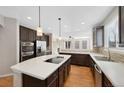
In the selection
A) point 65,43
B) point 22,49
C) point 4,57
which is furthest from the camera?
point 65,43

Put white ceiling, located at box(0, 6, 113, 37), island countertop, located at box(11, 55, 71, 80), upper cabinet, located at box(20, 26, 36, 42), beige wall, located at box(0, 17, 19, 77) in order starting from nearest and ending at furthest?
island countertop, located at box(11, 55, 71, 80) → white ceiling, located at box(0, 6, 113, 37) → beige wall, located at box(0, 17, 19, 77) → upper cabinet, located at box(20, 26, 36, 42)

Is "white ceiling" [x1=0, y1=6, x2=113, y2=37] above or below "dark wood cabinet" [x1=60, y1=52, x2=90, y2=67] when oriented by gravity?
above

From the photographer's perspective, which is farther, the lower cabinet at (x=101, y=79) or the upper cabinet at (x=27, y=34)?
the upper cabinet at (x=27, y=34)

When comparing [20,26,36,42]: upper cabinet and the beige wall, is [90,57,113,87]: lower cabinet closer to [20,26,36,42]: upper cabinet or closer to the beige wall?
the beige wall

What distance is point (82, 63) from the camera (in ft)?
20.5

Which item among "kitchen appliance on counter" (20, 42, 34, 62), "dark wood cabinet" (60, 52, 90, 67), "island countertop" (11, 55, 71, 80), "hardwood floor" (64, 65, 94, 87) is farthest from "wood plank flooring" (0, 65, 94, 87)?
"dark wood cabinet" (60, 52, 90, 67)

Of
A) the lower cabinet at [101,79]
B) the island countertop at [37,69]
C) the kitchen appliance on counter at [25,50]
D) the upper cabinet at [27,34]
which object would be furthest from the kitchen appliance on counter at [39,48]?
the lower cabinet at [101,79]

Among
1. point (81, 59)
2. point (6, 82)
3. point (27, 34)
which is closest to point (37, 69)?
point (6, 82)

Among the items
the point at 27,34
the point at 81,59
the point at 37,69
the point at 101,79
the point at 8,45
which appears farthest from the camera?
the point at 81,59

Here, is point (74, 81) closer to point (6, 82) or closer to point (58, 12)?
point (6, 82)

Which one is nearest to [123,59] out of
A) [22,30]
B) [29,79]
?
[29,79]

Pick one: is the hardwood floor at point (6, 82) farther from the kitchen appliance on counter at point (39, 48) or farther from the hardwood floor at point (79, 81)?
the kitchen appliance on counter at point (39, 48)
